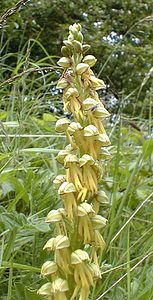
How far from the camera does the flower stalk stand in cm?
114

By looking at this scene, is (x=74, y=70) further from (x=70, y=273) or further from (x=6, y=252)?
(x=6, y=252)

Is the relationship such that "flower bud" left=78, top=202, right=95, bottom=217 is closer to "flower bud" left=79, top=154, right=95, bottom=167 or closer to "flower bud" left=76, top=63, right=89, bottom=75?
"flower bud" left=79, top=154, right=95, bottom=167

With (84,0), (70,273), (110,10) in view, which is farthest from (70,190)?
(110,10)

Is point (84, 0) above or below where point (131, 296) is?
below

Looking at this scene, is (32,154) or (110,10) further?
(110,10)

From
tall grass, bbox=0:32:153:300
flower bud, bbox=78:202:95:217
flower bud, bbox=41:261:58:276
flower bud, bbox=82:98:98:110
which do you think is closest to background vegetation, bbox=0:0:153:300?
tall grass, bbox=0:32:153:300

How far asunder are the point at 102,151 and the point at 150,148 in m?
1.26

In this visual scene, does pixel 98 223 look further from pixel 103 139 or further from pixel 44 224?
pixel 44 224

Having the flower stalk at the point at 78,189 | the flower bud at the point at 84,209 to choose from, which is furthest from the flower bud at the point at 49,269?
the flower bud at the point at 84,209

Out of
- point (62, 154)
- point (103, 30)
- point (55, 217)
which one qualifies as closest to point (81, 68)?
point (62, 154)

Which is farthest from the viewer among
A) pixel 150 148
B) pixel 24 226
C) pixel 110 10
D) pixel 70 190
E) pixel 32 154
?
pixel 110 10

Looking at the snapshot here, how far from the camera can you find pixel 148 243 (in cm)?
192

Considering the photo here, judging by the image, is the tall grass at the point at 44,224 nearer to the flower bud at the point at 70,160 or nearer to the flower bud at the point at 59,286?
the flower bud at the point at 59,286

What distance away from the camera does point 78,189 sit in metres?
1.15
